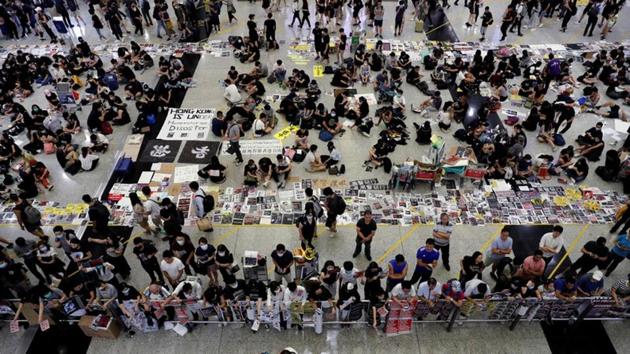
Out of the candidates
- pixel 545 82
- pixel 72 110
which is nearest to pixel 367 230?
pixel 545 82

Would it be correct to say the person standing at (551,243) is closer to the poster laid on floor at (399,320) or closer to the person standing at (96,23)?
the poster laid on floor at (399,320)

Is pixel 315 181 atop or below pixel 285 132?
below

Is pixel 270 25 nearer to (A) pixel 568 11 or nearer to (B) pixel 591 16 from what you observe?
(A) pixel 568 11

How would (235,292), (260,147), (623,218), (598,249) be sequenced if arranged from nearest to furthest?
(235,292)
(598,249)
(623,218)
(260,147)

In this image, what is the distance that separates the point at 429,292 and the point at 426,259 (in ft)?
2.88

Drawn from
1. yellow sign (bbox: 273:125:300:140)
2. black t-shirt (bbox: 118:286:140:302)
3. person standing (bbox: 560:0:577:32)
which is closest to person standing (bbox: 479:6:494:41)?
person standing (bbox: 560:0:577:32)

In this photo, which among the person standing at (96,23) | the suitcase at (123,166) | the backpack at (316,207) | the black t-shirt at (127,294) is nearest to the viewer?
the black t-shirt at (127,294)

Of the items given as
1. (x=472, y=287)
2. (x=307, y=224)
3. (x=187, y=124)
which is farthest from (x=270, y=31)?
(x=472, y=287)

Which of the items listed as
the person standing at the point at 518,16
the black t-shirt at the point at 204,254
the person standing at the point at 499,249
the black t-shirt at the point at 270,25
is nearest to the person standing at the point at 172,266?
the black t-shirt at the point at 204,254

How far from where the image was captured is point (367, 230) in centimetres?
1050

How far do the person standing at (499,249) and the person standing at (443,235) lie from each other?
980 mm

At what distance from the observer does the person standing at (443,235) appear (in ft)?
33.3

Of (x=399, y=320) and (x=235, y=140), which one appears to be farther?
(x=235, y=140)

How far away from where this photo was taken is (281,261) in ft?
32.1
